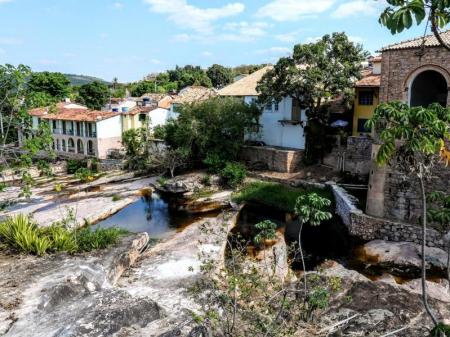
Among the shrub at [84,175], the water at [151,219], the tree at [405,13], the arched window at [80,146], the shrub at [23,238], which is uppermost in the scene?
the tree at [405,13]

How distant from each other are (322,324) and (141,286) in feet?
24.0

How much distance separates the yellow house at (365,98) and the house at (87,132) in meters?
27.9

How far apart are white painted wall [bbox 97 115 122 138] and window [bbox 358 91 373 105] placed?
2861 cm

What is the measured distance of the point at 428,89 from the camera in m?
27.8

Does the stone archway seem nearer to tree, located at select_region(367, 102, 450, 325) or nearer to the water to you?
the water

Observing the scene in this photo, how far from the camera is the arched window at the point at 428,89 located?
1061 inches

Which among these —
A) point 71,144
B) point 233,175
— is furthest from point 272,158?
point 71,144

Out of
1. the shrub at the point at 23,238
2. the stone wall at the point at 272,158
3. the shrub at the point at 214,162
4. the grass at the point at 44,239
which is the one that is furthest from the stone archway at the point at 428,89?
the shrub at the point at 23,238

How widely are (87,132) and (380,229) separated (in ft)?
120

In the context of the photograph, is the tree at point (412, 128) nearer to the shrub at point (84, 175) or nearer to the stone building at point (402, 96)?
the stone building at point (402, 96)

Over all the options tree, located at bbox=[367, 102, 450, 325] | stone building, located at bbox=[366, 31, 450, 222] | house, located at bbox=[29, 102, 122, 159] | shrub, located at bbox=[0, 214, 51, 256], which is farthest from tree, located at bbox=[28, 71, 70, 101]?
tree, located at bbox=[367, 102, 450, 325]

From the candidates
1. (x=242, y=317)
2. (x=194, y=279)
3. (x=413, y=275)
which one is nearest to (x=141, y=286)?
(x=194, y=279)

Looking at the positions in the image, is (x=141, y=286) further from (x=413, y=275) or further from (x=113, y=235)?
(x=413, y=275)

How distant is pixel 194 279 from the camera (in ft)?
51.7
